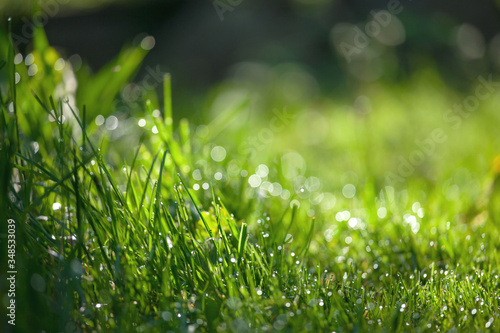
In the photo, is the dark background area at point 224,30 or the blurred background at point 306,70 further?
the dark background area at point 224,30

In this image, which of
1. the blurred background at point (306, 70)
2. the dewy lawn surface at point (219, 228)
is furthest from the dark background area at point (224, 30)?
the dewy lawn surface at point (219, 228)

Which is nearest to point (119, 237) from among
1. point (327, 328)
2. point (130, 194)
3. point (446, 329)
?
point (130, 194)

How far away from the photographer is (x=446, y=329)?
93 cm

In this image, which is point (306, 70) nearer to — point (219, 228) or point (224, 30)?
point (224, 30)

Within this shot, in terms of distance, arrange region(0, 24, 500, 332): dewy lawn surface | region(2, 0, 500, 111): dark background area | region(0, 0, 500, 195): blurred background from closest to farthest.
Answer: region(0, 24, 500, 332): dewy lawn surface < region(0, 0, 500, 195): blurred background < region(2, 0, 500, 111): dark background area

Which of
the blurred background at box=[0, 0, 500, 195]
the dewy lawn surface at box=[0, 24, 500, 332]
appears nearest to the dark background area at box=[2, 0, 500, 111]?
the blurred background at box=[0, 0, 500, 195]

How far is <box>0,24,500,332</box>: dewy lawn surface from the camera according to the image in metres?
0.92

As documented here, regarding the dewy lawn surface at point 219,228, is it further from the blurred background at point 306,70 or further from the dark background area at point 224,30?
the dark background area at point 224,30

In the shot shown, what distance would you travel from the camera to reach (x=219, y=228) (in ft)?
3.45

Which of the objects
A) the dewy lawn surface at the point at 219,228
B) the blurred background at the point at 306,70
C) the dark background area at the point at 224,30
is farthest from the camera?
the dark background area at the point at 224,30

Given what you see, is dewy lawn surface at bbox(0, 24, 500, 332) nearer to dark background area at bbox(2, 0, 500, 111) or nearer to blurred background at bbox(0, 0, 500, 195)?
blurred background at bbox(0, 0, 500, 195)

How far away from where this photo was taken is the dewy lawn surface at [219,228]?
0.92 metres

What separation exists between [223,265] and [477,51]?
3154 millimetres

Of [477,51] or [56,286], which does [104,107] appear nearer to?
[56,286]
